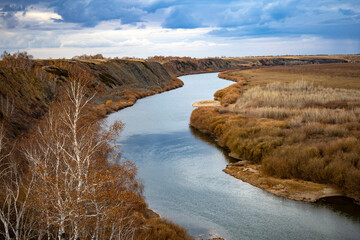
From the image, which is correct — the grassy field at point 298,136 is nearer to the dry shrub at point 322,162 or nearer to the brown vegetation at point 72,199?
the dry shrub at point 322,162

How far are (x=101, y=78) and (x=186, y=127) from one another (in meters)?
27.4

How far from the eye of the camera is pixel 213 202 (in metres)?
15.6

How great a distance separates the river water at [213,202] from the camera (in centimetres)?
1304

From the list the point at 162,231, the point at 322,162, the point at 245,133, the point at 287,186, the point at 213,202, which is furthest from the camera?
the point at 245,133

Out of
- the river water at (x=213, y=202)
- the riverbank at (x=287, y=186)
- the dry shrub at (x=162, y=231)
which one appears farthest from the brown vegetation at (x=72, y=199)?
the riverbank at (x=287, y=186)

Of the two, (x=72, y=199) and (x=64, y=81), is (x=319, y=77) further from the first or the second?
(x=72, y=199)

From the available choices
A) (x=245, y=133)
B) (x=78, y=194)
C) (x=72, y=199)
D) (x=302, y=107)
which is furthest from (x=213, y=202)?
(x=302, y=107)

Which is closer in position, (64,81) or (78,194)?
(78,194)

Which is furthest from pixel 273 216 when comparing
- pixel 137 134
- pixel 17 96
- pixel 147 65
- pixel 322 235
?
pixel 147 65

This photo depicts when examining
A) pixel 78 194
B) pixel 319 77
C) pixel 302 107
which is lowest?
pixel 302 107

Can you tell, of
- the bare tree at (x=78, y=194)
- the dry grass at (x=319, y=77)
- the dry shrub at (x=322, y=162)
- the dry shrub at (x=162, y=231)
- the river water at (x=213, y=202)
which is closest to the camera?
the bare tree at (x=78, y=194)

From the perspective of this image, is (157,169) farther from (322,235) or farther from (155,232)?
(322,235)

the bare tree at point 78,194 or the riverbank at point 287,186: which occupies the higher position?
the bare tree at point 78,194

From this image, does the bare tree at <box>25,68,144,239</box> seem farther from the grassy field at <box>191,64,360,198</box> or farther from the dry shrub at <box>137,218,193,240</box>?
the grassy field at <box>191,64,360,198</box>
